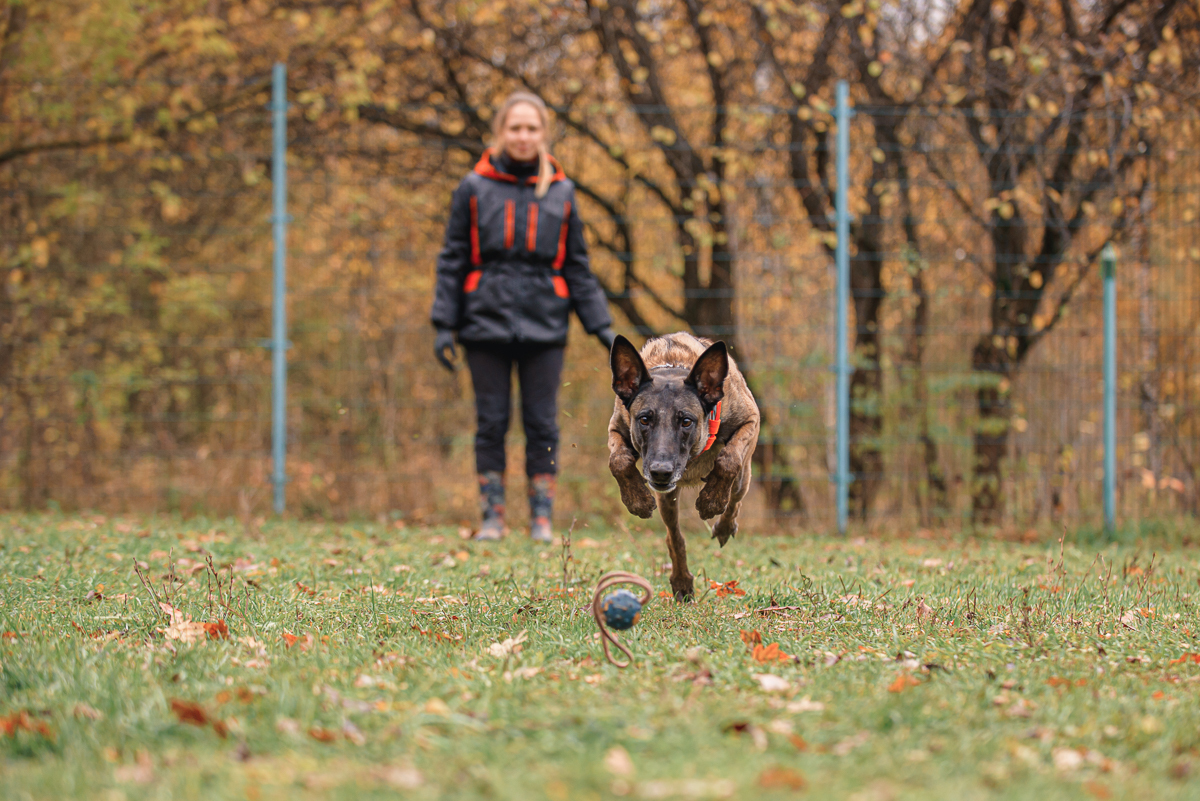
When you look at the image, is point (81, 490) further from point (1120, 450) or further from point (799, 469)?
point (1120, 450)

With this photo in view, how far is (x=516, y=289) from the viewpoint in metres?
5.97

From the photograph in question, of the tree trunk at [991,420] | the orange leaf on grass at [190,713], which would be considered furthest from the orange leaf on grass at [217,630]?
the tree trunk at [991,420]

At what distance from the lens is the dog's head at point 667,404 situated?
352cm

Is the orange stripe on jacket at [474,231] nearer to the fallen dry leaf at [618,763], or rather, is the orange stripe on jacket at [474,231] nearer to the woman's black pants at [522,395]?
the woman's black pants at [522,395]

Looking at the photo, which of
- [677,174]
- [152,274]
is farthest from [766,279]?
[152,274]

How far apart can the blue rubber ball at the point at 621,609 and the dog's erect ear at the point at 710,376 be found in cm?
111

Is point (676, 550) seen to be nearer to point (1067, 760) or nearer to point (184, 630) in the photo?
point (184, 630)

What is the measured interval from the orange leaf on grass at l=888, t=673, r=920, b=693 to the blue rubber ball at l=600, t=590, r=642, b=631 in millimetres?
711

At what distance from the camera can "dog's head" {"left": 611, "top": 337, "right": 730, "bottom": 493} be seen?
3.52 meters

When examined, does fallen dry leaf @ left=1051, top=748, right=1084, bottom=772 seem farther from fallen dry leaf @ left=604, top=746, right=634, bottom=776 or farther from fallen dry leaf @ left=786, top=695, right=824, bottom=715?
fallen dry leaf @ left=604, top=746, right=634, bottom=776

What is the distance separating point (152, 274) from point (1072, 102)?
731 cm

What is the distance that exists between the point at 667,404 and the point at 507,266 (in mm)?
2610

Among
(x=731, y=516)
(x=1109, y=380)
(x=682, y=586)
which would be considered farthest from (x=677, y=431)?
(x=1109, y=380)

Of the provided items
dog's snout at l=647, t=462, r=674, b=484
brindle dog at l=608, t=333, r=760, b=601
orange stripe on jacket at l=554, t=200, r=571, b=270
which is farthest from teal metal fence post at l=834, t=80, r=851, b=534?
dog's snout at l=647, t=462, r=674, b=484
